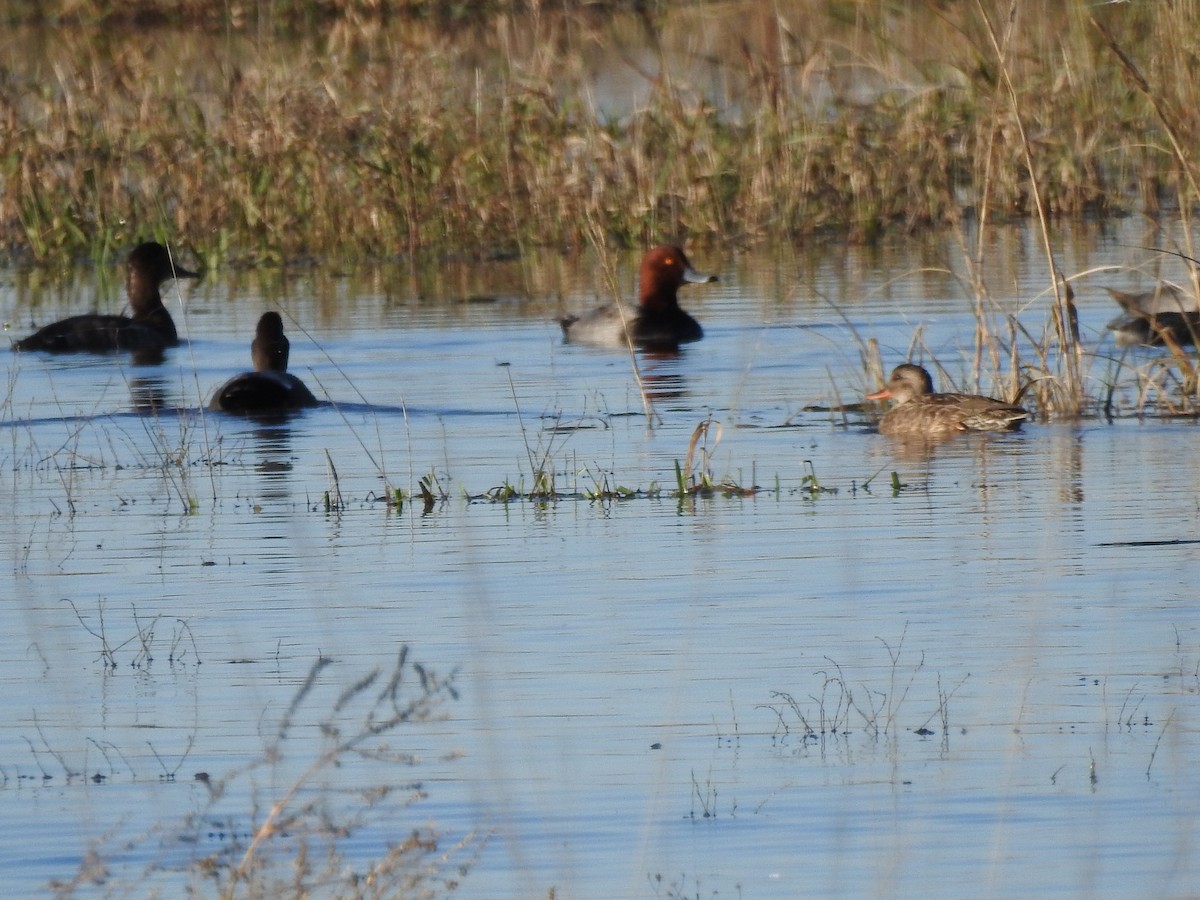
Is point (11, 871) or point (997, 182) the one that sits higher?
point (997, 182)

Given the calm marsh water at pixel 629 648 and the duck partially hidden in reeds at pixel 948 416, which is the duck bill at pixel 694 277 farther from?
the duck partially hidden in reeds at pixel 948 416

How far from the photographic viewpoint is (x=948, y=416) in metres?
12.1

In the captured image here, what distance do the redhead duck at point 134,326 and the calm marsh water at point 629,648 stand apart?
3013mm

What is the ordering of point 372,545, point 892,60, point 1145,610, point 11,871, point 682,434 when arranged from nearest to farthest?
point 11,871
point 1145,610
point 372,545
point 682,434
point 892,60

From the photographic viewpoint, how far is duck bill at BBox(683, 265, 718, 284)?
18.8 metres

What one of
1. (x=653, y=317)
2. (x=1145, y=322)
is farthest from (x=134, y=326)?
(x=1145, y=322)

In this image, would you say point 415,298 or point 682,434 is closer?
point 682,434

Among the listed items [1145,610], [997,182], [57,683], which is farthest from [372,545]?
[997,182]

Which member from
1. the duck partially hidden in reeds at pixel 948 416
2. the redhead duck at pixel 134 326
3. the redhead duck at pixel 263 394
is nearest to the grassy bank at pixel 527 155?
the redhead duck at pixel 134 326

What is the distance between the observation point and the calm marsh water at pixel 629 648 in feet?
18.4

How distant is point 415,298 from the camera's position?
19.5 m

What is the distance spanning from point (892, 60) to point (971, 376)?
7924 mm

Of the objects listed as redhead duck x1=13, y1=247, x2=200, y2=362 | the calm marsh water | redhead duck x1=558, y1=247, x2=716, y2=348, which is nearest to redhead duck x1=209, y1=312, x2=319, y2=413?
the calm marsh water

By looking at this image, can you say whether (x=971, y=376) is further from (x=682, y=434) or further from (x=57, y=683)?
(x=57, y=683)
